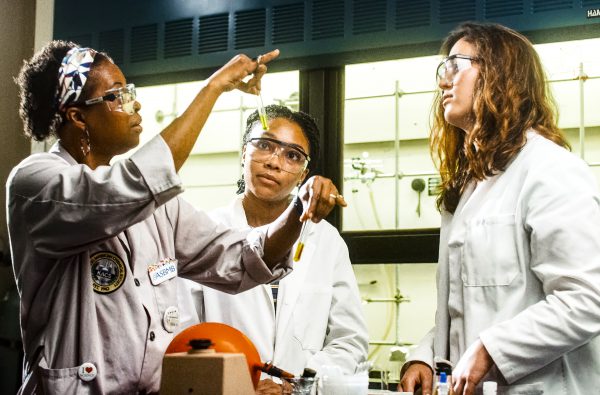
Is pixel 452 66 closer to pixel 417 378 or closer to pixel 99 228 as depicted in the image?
pixel 417 378

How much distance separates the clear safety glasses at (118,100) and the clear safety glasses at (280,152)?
886mm

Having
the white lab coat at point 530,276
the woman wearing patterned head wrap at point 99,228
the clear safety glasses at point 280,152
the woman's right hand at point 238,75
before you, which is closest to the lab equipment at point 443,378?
the white lab coat at point 530,276

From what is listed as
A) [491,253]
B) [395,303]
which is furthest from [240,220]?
[395,303]

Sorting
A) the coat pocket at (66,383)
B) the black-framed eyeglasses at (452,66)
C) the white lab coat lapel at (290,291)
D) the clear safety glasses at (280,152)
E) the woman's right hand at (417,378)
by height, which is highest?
the black-framed eyeglasses at (452,66)

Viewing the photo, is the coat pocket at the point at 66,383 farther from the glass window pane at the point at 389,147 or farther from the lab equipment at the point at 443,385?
the glass window pane at the point at 389,147

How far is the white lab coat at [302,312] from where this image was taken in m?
2.54

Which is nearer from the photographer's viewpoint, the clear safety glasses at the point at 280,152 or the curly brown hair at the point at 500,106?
the curly brown hair at the point at 500,106

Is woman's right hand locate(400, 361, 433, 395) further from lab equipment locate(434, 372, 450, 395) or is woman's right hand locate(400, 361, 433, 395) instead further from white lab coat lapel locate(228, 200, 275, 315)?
white lab coat lapel locate(228, 200, 275, 315)

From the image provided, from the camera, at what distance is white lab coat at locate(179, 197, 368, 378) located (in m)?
2.54

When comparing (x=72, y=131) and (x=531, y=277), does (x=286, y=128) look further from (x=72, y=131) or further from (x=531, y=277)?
(x=531, y=277)

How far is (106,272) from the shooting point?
5.57ft

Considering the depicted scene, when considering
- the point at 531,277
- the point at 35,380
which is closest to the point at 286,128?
the point at 531,277

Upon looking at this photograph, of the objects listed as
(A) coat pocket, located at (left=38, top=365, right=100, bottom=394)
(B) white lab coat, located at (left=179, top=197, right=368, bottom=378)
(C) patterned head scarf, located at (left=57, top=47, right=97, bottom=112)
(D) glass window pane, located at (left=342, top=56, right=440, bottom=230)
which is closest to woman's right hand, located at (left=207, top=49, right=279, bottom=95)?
(C) patterned head scarf, located at (left=57, top=47, right=97, bottom=112)

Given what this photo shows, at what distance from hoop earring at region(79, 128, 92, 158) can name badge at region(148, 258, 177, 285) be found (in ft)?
1.17
